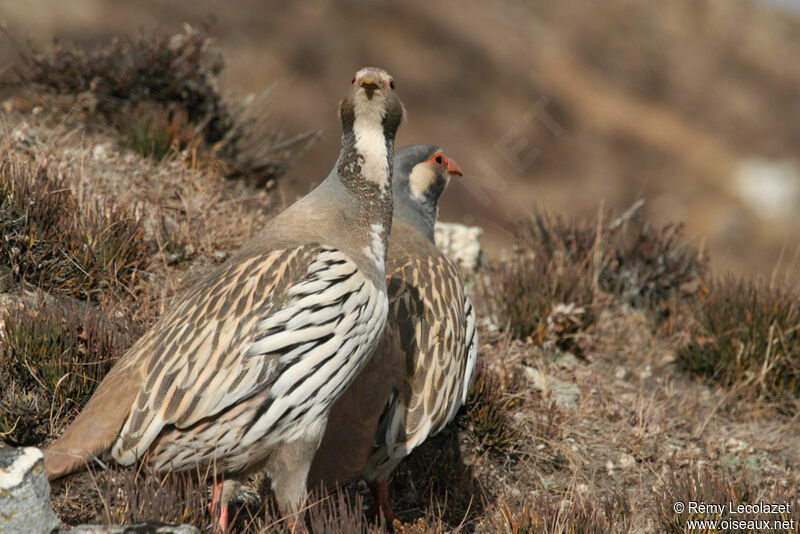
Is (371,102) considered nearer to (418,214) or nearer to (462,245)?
(418,214)

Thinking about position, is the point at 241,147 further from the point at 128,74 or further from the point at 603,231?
the point at 603,231

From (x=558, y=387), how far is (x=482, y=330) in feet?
2.52

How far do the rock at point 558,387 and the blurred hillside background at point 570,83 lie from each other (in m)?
15.6

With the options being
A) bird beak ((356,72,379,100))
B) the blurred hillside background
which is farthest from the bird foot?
the blurred hillside background

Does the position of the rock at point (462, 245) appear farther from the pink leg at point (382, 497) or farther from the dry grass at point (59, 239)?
the pink leg at point (382, 497)

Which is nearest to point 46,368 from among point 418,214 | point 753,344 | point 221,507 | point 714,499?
point 221,507

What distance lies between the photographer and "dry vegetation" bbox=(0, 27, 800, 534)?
13.7 ft

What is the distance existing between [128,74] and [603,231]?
4710 millimetres

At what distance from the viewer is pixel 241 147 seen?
818 centimetres

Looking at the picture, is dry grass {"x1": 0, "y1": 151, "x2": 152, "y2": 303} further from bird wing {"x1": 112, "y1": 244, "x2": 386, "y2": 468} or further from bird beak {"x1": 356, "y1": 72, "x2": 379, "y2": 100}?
bird beak {"x1": 356, "y1": 72, "x2": 379, "y2": 100}

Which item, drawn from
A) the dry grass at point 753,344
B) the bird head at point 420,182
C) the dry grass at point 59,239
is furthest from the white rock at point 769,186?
the dry grass at point 59,239

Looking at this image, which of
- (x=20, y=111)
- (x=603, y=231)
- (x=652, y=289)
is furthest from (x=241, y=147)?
(x=652, y=289)

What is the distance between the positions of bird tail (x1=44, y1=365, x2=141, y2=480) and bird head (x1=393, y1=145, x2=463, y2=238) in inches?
94.8

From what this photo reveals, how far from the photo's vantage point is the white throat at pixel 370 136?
3955 mm
